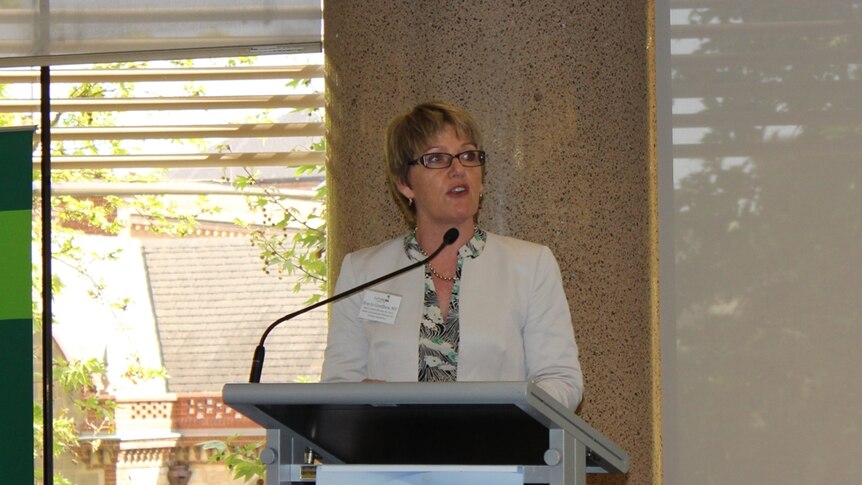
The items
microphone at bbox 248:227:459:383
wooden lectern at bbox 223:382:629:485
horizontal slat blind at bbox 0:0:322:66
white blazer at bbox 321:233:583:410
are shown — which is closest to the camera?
wooden lectern at bbox 223:382:629:485

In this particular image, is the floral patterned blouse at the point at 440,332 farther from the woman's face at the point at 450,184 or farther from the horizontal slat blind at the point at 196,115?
the horizontal slat blind at the point at 196,115

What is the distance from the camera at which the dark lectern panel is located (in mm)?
1745

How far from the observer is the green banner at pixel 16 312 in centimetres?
443

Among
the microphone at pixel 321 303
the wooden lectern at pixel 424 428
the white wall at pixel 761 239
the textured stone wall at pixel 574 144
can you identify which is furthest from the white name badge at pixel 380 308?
the white wall at pixel 761 239

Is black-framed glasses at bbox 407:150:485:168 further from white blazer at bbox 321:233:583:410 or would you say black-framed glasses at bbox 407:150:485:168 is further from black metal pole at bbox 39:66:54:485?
black metal pole at bbox 39:66:54:485

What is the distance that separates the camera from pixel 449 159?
2576 mm

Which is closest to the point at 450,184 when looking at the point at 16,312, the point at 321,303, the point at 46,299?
the point at 321,303

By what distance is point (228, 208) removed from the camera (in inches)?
201

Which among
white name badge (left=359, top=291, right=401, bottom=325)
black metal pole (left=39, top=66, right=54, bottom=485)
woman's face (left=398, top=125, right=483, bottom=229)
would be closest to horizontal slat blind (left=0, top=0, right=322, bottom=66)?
black metal pole (left=39, top=66, right=54, bottom=485)

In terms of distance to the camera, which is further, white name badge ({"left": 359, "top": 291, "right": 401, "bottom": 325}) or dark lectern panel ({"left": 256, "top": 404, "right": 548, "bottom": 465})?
white name badge ({"left": 359, "top": 291, "right": 401, "bottom": 325})

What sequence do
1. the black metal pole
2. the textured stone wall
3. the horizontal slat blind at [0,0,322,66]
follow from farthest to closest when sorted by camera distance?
the black metal pole → the horizontal slat blind at [0,0,322,66] → the textured stone wall

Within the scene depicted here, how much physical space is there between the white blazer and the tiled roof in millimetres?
2450

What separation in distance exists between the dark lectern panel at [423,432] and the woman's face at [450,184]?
0.76 meters

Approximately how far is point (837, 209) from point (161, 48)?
269 centimetres
